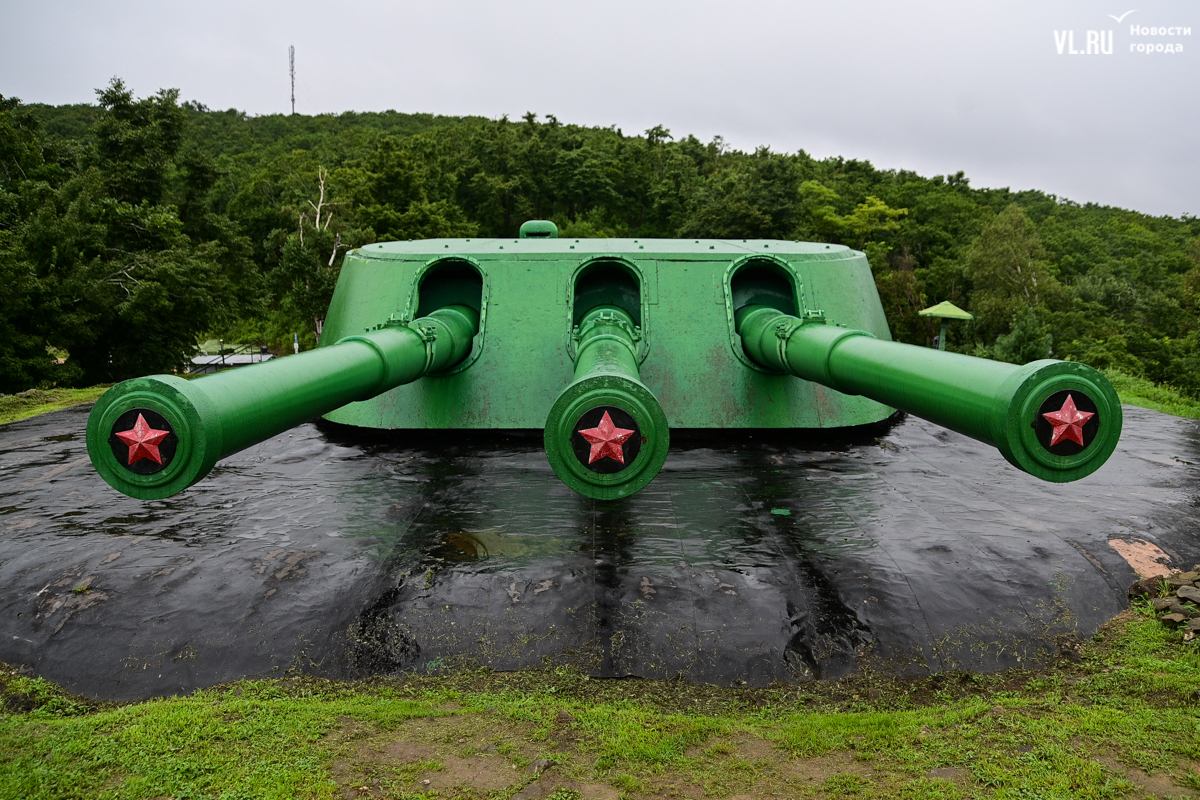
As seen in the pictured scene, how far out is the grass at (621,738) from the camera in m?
3.35

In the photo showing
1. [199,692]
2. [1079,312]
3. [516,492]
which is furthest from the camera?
[1079,312]

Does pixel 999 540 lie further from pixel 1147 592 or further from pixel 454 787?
pixel 454 787

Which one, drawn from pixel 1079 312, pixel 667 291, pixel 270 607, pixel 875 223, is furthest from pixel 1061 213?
pixel 270 607

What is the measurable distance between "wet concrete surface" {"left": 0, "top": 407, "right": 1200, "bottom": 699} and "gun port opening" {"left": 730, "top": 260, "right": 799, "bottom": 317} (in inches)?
67.2

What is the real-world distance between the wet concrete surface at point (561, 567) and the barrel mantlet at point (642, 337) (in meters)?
0.43

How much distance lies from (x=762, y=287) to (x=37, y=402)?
10.6 m

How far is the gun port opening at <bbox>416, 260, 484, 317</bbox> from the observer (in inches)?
334

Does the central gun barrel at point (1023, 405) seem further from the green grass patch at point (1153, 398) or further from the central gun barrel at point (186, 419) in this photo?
the green grass patch at point (1153, 398)

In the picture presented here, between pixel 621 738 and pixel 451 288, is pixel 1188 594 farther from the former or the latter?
pixel 451 288

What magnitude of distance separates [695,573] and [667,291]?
3638 millimetres

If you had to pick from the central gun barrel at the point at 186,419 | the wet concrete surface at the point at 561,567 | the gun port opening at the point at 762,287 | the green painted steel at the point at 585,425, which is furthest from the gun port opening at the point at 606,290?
the central gun barrel at the point at 186,419

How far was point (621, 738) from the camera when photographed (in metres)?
3.72

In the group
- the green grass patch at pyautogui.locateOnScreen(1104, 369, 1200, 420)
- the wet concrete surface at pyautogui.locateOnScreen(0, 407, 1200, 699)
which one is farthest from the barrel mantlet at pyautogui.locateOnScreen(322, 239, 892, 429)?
the green grass patch at pyautogui.locateOnScreen(1104, 369, 1200, 420)

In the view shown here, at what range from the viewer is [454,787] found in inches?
132
